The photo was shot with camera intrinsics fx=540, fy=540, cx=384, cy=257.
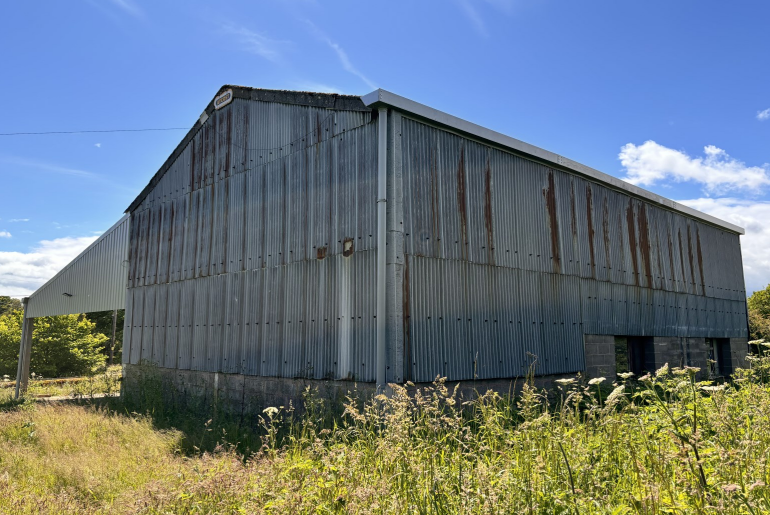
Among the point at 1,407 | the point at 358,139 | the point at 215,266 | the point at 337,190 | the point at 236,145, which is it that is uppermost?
the point at 236,145

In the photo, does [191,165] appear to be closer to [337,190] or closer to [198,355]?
[198,355]

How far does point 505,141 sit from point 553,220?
2.29 metres

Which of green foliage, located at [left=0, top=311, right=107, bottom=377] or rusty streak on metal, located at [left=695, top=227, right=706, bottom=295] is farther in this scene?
green foliage, located at [left=0, top=311, right=107, bottom=377]

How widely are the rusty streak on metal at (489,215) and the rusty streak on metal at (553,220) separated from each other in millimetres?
1909

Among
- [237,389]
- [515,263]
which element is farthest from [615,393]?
[237,389]

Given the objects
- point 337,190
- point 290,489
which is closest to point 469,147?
point 337,190

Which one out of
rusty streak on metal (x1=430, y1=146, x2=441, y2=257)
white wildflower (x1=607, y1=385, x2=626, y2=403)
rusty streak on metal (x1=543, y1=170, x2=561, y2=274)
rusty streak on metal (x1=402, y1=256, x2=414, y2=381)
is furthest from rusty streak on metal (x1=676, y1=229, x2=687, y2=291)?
white wildflower (x1=607, y1=385, x2=626, y2=403)

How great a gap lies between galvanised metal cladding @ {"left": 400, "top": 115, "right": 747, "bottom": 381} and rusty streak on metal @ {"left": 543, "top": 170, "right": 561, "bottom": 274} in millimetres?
24

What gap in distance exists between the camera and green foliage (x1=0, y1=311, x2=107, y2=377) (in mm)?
27984

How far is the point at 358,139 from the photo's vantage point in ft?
32.1

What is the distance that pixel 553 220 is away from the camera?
12.1 m

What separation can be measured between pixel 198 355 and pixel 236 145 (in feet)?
16.8

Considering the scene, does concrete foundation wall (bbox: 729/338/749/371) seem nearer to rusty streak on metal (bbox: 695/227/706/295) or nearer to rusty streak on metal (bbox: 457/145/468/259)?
rusty streak on metal (bbox: 695/227/706/295)

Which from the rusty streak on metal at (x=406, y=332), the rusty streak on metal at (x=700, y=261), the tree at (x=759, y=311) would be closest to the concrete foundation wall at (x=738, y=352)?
the rusty streak on metal at (x=700, y=261)
